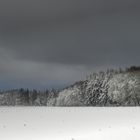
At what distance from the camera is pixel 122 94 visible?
338 feet

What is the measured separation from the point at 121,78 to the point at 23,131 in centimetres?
8833

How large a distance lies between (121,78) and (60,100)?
50136mm

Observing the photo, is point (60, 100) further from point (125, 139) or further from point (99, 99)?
point (125, 139)

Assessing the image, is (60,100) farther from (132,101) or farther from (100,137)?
(100,137)

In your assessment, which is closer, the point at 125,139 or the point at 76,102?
the point at 125,139

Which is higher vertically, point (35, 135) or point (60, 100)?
point (60, 100)

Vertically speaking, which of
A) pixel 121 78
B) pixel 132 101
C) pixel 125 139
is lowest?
pixel 125 139

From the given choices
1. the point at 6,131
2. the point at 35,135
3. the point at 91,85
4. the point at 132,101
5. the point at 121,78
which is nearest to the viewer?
the point at 35,135

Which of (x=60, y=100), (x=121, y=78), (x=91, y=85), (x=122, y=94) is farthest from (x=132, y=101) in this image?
(x=60, y=100)

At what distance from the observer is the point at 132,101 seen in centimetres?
9969

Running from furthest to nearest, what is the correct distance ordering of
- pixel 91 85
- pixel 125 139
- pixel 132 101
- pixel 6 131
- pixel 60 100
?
1. pixel 60 100
2. pixel 91 85
3. pixel 132 101
4. pixel 6 131
5. pixel 125 139

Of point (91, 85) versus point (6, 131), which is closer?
point (6, 131)

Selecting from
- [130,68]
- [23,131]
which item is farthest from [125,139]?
[130,68]

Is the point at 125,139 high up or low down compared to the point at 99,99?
down
